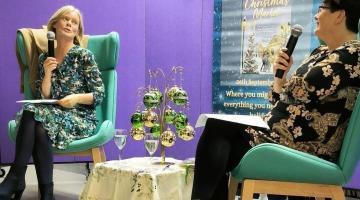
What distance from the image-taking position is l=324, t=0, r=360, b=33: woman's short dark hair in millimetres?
1730

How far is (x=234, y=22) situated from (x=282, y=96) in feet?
5.74

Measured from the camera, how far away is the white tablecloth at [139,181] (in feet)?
6.06

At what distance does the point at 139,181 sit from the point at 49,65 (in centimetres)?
113

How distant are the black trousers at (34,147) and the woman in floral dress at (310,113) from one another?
0.95m

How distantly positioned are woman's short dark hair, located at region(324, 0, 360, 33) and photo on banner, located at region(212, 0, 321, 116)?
1248mm

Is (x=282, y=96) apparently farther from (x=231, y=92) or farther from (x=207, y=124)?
(x=231, y=92)

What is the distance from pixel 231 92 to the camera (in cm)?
352

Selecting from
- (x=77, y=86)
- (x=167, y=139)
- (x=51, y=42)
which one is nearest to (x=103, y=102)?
(x=77, y=86)

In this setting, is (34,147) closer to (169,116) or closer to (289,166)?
(169,116)

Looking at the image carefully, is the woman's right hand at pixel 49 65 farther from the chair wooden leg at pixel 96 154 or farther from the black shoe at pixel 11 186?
the black shoe at pixel 11 186

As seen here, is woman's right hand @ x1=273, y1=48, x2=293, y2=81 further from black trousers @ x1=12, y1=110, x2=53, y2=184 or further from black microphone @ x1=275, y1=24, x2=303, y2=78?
black trousers @ x1=12, y1=110, x2=53, y2=184

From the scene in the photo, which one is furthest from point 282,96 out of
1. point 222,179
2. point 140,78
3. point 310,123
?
point 140,78

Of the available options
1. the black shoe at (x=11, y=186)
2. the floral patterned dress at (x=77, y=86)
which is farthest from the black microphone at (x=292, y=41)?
the black shoe at (x=11, y=186)

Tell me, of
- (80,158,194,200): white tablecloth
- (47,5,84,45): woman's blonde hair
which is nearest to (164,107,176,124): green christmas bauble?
(80,158,194,200): white tablecloth
